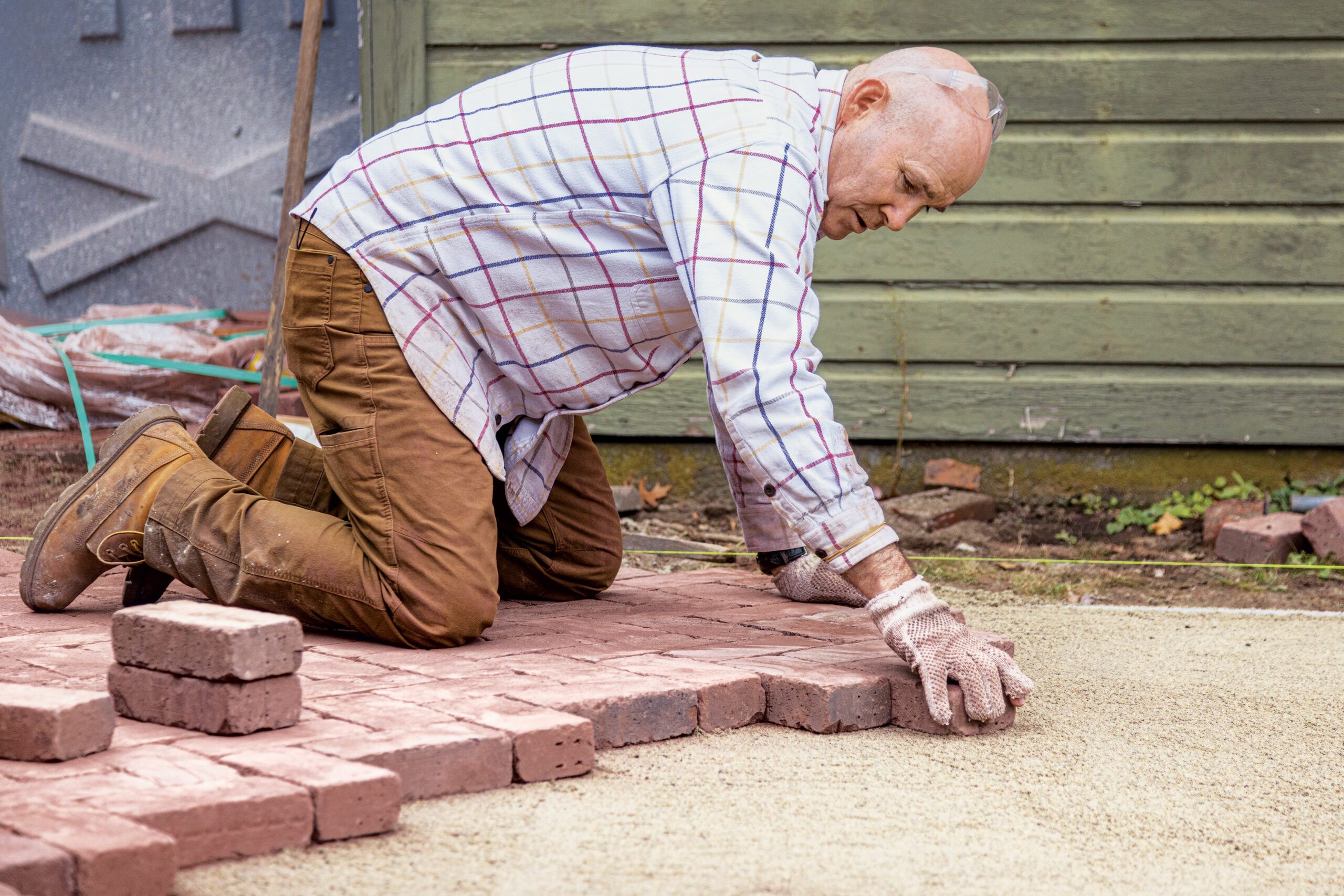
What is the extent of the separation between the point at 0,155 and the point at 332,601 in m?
3.39

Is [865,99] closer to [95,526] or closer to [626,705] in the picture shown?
[626,705]

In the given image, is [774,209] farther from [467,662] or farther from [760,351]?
[467,662]

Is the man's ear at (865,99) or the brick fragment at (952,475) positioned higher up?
the man's ear at (865,99)

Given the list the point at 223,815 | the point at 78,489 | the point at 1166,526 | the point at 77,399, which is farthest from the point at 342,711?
the point at 1166,526

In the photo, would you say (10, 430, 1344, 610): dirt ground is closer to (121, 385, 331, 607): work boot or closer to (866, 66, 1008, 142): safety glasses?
(121, 385, 331, 607): work boot

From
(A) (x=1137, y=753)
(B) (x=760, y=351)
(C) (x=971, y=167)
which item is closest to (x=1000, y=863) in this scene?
(A) (x=1137, y=753)

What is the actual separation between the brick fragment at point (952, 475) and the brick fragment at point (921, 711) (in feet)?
8.00

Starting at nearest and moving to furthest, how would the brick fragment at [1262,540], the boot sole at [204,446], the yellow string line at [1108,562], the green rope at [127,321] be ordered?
the boot sole at [204,446] → the yellow string line at [1108,562] → the brick fragment at [1262,540] → the green rope at [127,321]

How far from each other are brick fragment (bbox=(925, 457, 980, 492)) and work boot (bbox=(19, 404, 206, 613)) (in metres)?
2.79

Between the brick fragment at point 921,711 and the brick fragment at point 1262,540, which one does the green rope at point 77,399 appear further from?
the brick fragment at point 1262,540

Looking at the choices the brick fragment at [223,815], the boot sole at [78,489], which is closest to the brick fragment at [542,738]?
the brick fragment at [223,815]

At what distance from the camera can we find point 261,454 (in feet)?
9.51

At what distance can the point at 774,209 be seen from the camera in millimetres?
2180

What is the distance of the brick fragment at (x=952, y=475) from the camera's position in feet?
15.5
